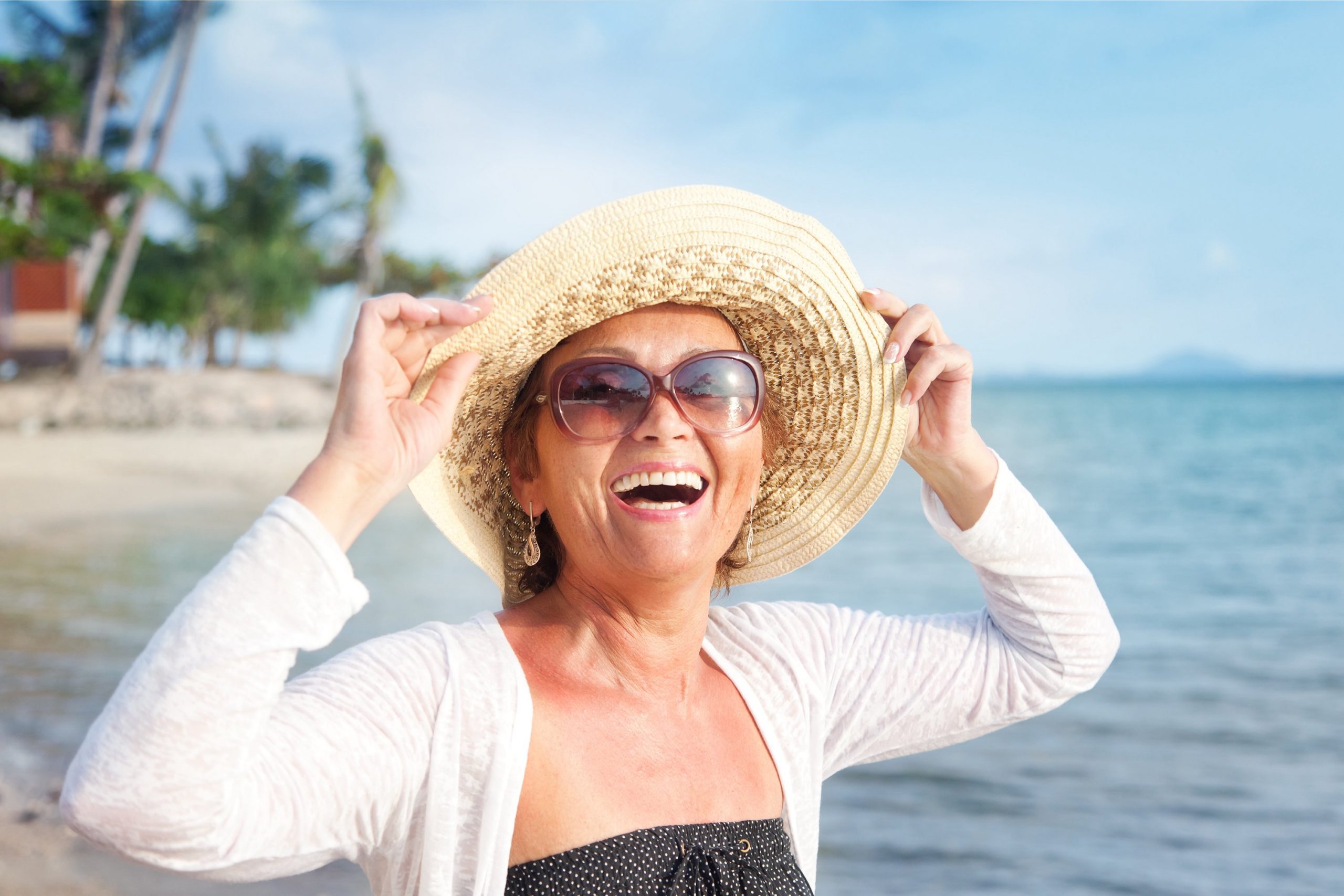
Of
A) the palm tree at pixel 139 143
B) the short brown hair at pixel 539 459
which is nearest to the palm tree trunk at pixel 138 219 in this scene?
the palm tree at pixel 139 143

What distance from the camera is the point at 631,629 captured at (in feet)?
6.73

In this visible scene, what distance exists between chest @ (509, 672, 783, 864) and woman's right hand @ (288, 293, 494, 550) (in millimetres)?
496

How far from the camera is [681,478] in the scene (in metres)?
1.97

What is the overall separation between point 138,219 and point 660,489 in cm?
2892

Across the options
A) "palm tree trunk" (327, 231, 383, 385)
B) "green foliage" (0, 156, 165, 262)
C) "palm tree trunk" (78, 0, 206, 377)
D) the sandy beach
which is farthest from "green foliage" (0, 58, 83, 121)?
"palm tree trunk" (327, 231, 383, 385)

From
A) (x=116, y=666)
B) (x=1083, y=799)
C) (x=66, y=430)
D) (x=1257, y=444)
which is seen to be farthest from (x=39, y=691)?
(x=1257, y=444)

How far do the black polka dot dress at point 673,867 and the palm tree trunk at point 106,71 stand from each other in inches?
1172

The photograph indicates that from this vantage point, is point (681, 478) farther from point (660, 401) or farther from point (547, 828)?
point (547, 828)

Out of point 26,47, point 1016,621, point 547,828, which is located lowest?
point 547,828

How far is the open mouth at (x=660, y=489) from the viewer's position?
1.95m

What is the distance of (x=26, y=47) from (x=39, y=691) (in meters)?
30.4

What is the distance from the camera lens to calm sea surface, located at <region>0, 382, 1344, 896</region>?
5.71m

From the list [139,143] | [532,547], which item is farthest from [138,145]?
[532,547]

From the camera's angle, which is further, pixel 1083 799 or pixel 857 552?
pixel 857 552
